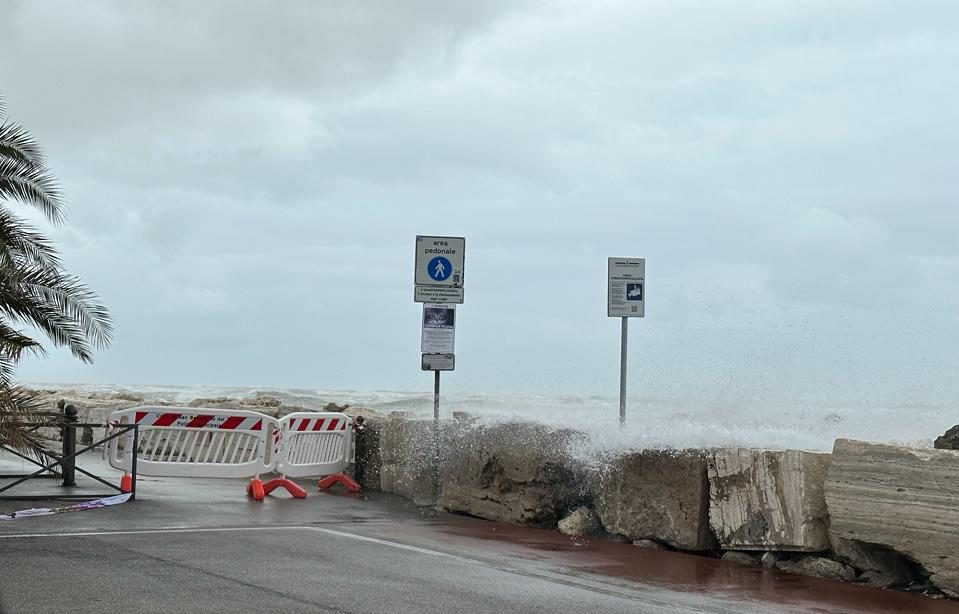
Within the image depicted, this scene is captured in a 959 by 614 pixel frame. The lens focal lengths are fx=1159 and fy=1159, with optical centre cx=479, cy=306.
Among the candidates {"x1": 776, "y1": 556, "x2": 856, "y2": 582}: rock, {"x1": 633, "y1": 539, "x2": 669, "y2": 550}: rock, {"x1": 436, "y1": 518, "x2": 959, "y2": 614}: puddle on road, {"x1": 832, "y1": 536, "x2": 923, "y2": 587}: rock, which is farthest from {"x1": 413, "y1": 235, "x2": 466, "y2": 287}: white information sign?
{"x1": 832, "y1": 536, "x2": 923, "y2": 587}: rock

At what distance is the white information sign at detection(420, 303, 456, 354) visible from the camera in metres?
15.3

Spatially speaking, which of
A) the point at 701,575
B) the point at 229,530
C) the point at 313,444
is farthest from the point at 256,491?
the point at 701,575

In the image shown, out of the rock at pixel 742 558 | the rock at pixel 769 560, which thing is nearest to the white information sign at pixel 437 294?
the rock at pixel 742 558

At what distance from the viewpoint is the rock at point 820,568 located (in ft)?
33.0

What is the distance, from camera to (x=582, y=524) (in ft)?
41.1

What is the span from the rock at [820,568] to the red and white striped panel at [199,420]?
7806 millimetres

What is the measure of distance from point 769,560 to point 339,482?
762 centimetres

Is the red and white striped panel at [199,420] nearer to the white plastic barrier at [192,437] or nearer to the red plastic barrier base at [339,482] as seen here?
the white plastic barrier at [192,437]

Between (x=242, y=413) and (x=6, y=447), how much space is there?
448 centimetres

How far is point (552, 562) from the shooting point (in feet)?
34.7

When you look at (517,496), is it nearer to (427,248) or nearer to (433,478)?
(433,478)

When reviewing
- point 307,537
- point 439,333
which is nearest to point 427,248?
point 439,333

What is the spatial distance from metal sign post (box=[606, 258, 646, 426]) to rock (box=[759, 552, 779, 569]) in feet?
15.5

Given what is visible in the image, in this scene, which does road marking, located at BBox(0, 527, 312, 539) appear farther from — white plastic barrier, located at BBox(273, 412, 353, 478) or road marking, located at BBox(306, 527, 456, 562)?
white plastic barrier, located at BBox(273, 412, 353, 478)
